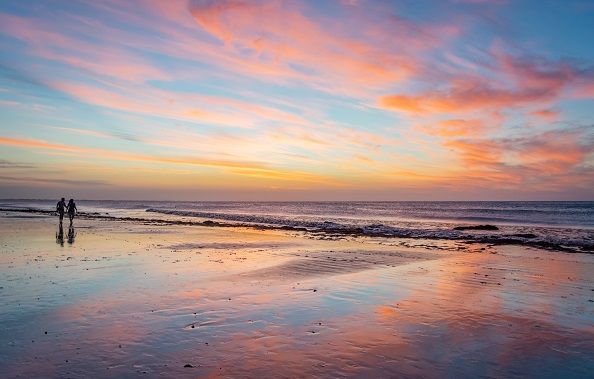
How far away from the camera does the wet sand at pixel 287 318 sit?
7.21 meters

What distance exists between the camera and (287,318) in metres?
10.1

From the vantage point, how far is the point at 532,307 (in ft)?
38.4

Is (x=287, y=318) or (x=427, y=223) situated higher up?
(x=287, y=318)

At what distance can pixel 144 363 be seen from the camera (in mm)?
7062

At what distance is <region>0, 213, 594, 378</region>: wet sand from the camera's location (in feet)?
23.7

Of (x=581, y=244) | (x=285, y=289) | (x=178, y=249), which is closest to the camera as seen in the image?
(x=285, y=289)

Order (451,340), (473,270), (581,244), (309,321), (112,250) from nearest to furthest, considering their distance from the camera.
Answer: (451,340)
(309,321)
(473,270)
(112,250)
(581,244)

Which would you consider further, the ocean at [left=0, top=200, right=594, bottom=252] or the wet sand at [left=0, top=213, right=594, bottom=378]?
the ocean at [left=0, top=200, right=594, bottom=252]

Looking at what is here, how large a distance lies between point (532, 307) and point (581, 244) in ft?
73.7

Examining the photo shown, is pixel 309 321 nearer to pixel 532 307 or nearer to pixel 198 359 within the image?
pixel 198 359

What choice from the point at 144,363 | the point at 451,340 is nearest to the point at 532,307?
the point at 451,340

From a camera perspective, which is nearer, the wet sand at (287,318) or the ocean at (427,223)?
the wet sand at (287,318)

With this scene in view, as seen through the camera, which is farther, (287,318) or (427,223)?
(427,223)

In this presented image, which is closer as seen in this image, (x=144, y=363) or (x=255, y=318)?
(x=144, y=363)
